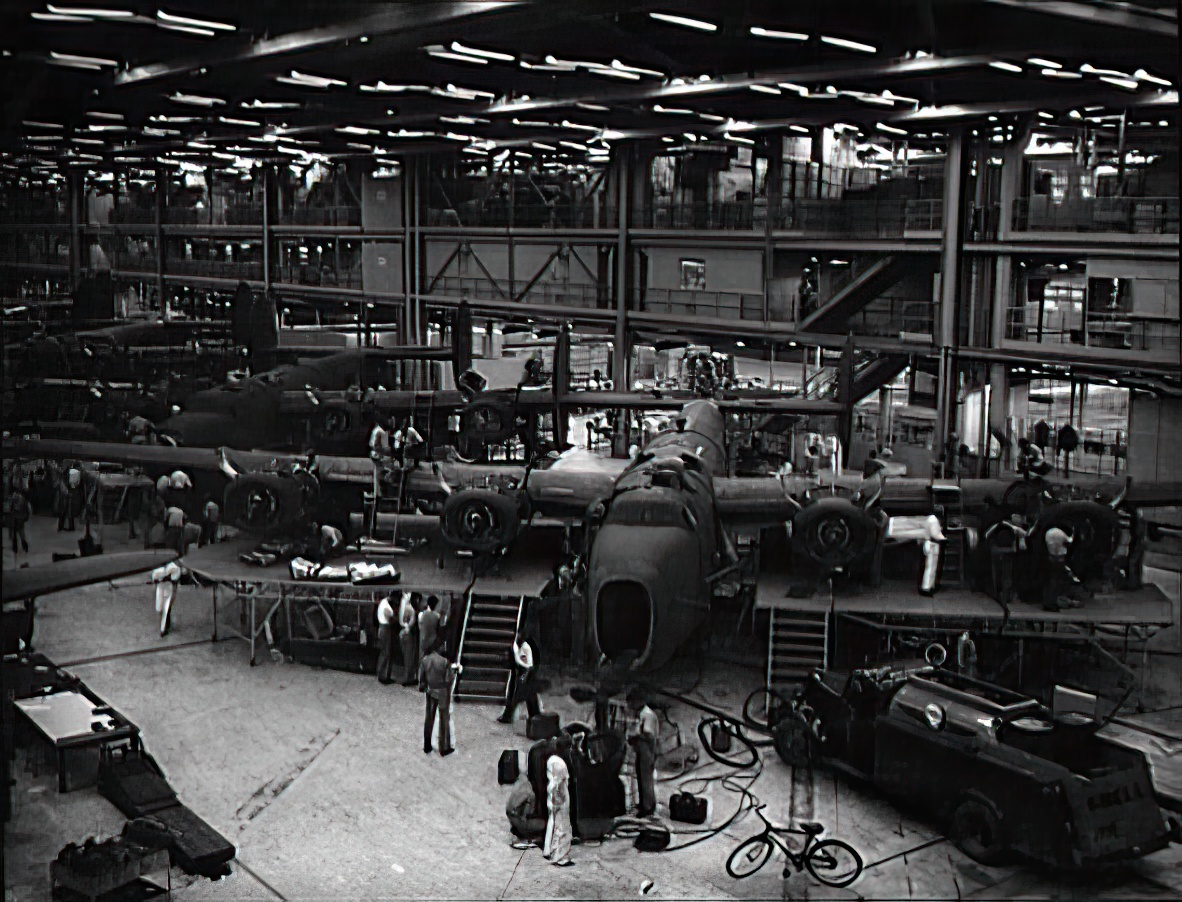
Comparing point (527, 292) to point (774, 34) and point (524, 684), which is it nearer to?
point (774, 34)

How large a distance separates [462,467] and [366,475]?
5.79 feet

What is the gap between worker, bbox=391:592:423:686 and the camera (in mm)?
15797

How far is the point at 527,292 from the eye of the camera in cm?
3769

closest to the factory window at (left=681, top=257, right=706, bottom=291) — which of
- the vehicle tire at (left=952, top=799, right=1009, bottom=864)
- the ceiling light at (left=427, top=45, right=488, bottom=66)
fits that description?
the ceiling light at (left=427, top=45, right=488, bottom=66)

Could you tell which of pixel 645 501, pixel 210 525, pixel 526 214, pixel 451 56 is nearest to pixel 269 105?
pixel 451 56

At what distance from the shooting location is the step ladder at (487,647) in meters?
15.2

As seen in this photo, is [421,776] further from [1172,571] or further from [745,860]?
[1172,571]

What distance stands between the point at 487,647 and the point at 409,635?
1.09 meters

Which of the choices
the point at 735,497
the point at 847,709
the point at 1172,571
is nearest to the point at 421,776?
the point at 847,709

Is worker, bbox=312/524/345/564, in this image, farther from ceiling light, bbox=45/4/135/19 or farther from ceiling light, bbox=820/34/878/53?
ceiling light, bbox=820/34/878/53

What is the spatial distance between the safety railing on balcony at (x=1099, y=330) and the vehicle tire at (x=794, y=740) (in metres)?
A: 10.2

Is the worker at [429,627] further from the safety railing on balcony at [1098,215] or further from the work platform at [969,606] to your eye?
Answer: the safety railing on balcony at [1098,215]

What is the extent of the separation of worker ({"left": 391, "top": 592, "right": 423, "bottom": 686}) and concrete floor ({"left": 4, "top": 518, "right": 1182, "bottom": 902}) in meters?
0.34

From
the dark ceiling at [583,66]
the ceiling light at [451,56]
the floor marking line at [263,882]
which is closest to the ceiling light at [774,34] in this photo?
the dark ceiling at [583,66]
